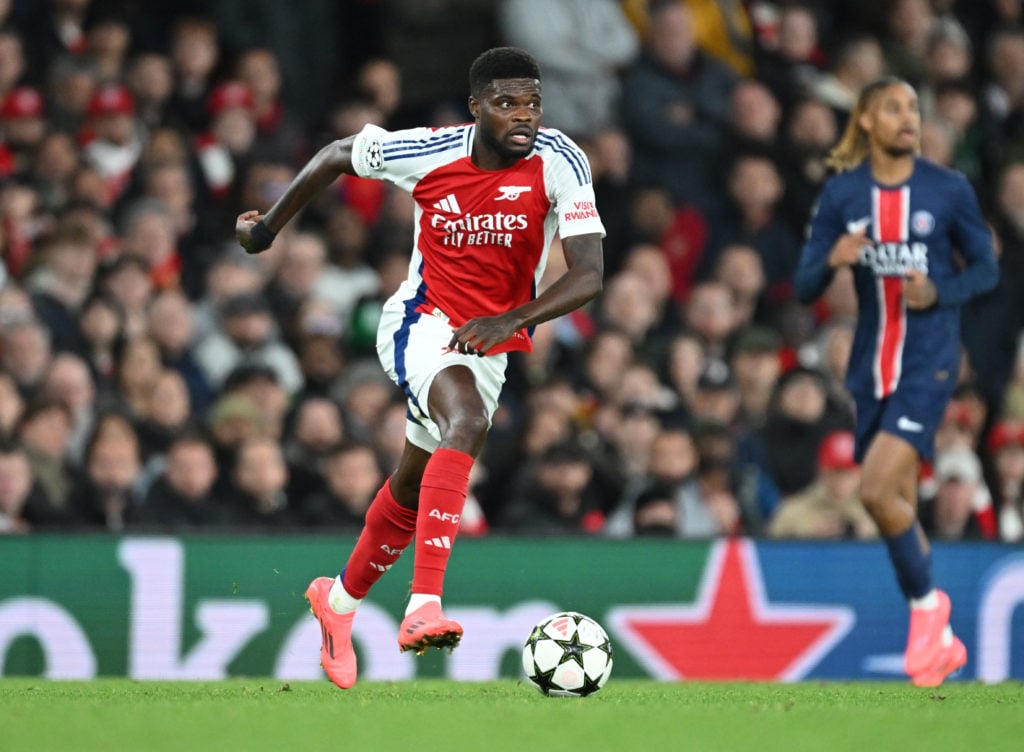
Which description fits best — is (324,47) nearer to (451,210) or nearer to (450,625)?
(451,210)

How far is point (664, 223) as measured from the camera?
11789 mm

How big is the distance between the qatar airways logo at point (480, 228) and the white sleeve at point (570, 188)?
171 millimetres

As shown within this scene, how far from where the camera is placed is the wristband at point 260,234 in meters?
6.77

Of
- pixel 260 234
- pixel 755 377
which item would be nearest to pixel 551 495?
pixel 755 377

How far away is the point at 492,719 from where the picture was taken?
5520mm

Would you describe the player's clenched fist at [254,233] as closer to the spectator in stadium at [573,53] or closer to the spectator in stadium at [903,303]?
the spectator in stadium at [903,303]

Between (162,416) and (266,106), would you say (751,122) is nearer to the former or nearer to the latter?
(266,106)

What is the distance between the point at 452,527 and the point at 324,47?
7032mm

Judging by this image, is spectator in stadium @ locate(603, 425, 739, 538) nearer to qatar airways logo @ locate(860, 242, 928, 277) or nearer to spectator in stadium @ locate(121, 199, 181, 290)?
qatar airways logo @ locate(860, 242, 928, 277)

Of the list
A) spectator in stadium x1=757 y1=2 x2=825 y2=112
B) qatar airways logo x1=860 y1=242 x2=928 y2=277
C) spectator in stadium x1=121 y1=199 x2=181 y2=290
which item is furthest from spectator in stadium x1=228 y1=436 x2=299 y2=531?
spectator in stadium x1=757 y1=2 x2=825 y2=112

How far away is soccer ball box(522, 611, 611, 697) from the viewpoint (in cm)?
633

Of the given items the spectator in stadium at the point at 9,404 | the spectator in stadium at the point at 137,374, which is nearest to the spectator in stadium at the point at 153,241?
the spectator in stadium at the point at 137,374

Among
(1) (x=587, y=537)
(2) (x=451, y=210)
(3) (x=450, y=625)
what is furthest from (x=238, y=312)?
(3) (x=450, y=625)

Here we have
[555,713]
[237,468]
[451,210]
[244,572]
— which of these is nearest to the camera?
[555,713]
